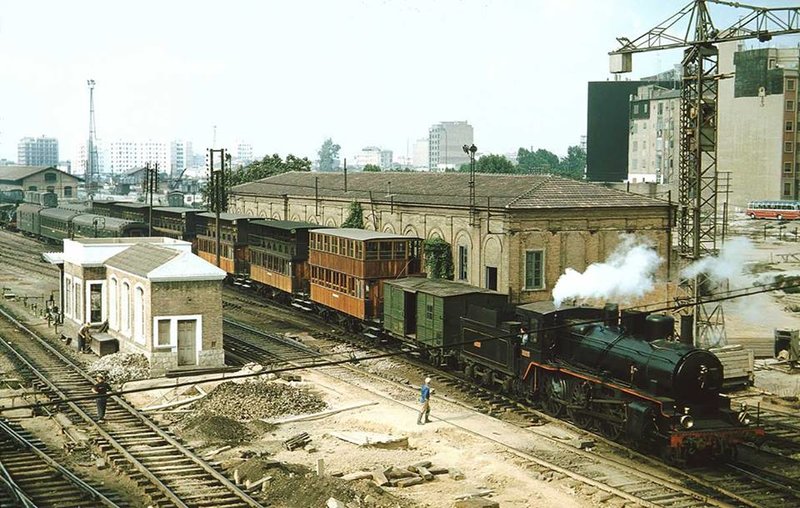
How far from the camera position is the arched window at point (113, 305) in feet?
105

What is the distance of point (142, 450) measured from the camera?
20.6 metres

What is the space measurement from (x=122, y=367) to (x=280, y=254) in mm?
15676

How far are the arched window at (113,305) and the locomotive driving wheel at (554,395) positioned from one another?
1611 cm

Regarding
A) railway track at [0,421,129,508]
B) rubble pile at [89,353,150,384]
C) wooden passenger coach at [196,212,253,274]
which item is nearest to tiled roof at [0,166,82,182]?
wooden passenger coach at [196,212,253,274]

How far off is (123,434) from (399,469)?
24.1 feet

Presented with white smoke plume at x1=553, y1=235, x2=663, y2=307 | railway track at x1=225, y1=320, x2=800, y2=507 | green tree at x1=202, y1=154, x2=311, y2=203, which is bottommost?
railway track at x1=225, y1=320, x2=800, y2=507

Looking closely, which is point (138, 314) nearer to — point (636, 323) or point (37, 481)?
point (37, 481)

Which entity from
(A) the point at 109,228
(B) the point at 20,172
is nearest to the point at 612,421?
(A) the point at 109,228

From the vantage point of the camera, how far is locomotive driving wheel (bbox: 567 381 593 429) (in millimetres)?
21516

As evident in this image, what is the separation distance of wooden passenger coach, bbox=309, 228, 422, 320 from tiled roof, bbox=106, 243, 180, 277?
7440 millimetres

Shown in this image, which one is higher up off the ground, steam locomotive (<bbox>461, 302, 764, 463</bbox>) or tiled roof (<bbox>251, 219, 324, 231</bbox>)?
tiled roof (<bbox>251, 219, 324, 231</bbox>)

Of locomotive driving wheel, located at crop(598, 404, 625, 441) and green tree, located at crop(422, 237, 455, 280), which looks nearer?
locomotive driving wheel, located at crop(598, 404, 625, 441)

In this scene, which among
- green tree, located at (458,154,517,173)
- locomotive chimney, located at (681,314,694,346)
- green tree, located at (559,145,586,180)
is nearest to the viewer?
locomotive chimney, located at (681,314,694,346)

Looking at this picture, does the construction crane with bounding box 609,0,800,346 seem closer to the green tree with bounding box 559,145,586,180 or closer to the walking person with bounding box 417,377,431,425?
the walking person with bounding box 417,377,431,425
